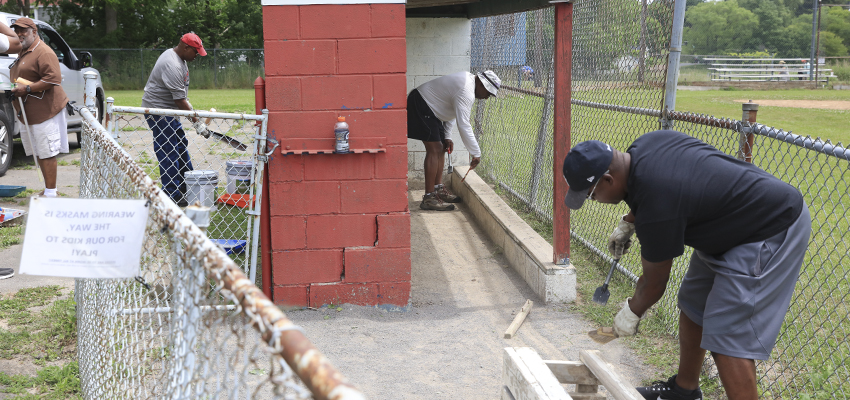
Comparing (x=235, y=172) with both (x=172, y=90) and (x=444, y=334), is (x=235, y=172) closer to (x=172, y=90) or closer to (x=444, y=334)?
(x=172, y=90)

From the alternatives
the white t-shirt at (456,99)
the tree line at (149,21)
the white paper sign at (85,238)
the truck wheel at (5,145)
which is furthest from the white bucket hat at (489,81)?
the tree line at (149,21)

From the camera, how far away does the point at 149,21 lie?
1335 inches

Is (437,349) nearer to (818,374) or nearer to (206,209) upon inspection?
(818,374)

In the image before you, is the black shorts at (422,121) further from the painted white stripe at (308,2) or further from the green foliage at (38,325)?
the green foliage at (38,325)

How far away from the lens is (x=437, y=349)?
4.13m

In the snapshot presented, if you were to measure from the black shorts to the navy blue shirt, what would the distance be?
4.76 metres

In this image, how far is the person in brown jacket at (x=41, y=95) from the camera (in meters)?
6.34

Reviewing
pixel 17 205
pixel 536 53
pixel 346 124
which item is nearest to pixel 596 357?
pixel 346 124

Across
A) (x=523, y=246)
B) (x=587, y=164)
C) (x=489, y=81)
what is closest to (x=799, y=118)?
(x=489, y=81)

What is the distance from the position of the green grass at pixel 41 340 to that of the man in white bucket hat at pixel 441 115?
3.88m

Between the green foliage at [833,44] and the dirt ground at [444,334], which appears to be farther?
the green foliage at [833,44]

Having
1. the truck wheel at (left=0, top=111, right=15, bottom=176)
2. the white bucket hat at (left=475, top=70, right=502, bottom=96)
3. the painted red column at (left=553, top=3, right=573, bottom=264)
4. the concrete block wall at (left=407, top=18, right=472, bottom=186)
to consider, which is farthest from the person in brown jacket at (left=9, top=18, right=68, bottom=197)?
the painted red column at (left=553, top=3, right=573, bottom=264)

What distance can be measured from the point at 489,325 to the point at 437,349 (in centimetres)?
56

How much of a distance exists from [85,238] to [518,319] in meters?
3.27
